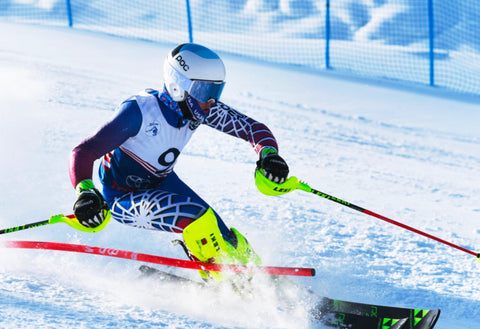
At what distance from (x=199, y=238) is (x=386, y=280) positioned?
1.55 metres

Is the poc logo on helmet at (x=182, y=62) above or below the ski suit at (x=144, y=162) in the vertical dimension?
above

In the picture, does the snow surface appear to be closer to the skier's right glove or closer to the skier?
the skier

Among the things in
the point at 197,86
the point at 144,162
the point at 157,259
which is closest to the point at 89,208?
the point at 157,259

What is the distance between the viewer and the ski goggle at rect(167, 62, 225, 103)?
3.67 metres

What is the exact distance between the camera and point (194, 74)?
144 inches

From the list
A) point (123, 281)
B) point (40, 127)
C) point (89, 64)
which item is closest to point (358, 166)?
point (40, 127)

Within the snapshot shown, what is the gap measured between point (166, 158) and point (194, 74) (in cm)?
55

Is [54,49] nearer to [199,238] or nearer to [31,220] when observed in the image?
[31,220]

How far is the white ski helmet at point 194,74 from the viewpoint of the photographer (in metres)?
3.66

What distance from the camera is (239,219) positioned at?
529 centimetres

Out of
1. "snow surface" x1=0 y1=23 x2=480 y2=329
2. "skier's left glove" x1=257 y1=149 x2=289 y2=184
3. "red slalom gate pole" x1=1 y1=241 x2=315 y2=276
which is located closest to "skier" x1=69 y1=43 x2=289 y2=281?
"skier's left glove" x1=257 y1=149 x2=289 y2=184

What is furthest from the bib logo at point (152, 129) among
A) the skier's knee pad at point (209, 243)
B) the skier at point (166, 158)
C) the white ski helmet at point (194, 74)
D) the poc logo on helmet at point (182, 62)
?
the skier's knee pad at point (209, 243)

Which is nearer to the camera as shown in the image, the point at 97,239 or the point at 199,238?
the point at 199,238

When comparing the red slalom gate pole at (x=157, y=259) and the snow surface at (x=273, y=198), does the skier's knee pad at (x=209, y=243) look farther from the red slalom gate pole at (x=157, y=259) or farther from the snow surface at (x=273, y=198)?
the snow surface at (x=273, y=198)
